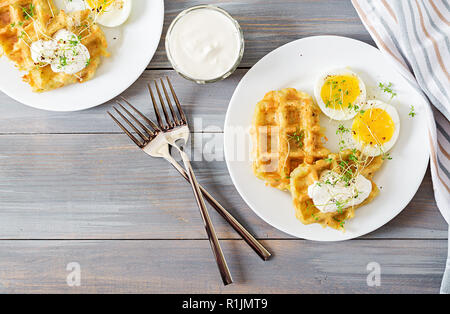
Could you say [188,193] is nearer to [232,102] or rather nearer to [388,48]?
[232,102]

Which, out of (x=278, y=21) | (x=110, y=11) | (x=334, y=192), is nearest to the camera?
(x=334, y=192)

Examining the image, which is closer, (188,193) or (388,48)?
(388,48)

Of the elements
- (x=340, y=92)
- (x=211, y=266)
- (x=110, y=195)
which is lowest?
(x=211, y=266)

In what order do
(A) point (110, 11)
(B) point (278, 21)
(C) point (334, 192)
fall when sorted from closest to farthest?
(C) point (334, 192) → (A) point (110, 11) → (B) point (278, 21)

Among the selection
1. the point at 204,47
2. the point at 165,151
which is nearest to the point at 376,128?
the point at 204,47

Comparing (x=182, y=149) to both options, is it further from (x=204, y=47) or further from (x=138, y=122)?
(x=204, y=47)

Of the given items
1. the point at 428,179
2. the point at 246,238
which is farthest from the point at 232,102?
the point at 428,179

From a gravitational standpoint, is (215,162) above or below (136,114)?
below
